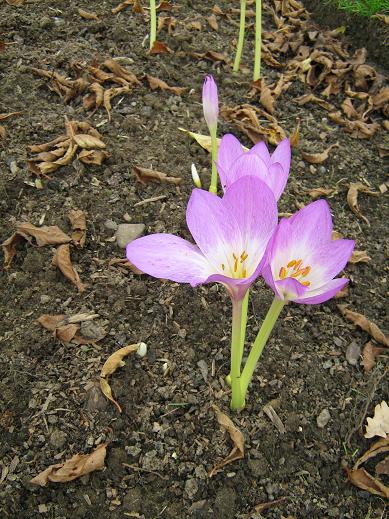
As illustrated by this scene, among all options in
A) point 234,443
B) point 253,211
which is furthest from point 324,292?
point 234,443

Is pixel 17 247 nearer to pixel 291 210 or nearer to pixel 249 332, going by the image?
pixel 249 332

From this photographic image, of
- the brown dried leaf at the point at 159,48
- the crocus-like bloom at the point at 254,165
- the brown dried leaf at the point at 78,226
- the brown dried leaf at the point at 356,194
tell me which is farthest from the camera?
→ the brown dried leaf at the point at 159,48

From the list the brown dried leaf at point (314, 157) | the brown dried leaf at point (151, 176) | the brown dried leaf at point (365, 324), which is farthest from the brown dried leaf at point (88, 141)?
the brown dried leaf at point (365, 324)

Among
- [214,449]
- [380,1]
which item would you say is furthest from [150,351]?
[380,1]

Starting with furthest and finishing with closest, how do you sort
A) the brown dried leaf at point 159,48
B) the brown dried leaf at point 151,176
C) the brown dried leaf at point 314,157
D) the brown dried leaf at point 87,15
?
the brown dried leaf at point 87,15 → the brown dried leaf at point 159,48 → the brown dried leaf at point 314,157 → the brown dried leaf at point 151,176

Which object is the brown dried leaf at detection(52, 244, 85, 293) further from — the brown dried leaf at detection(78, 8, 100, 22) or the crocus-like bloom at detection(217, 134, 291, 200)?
the brown dried leaf at detection(78, 8, 100, 22)

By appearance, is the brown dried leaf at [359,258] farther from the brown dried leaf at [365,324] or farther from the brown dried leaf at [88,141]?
the brown dried leaf at [88,141]
